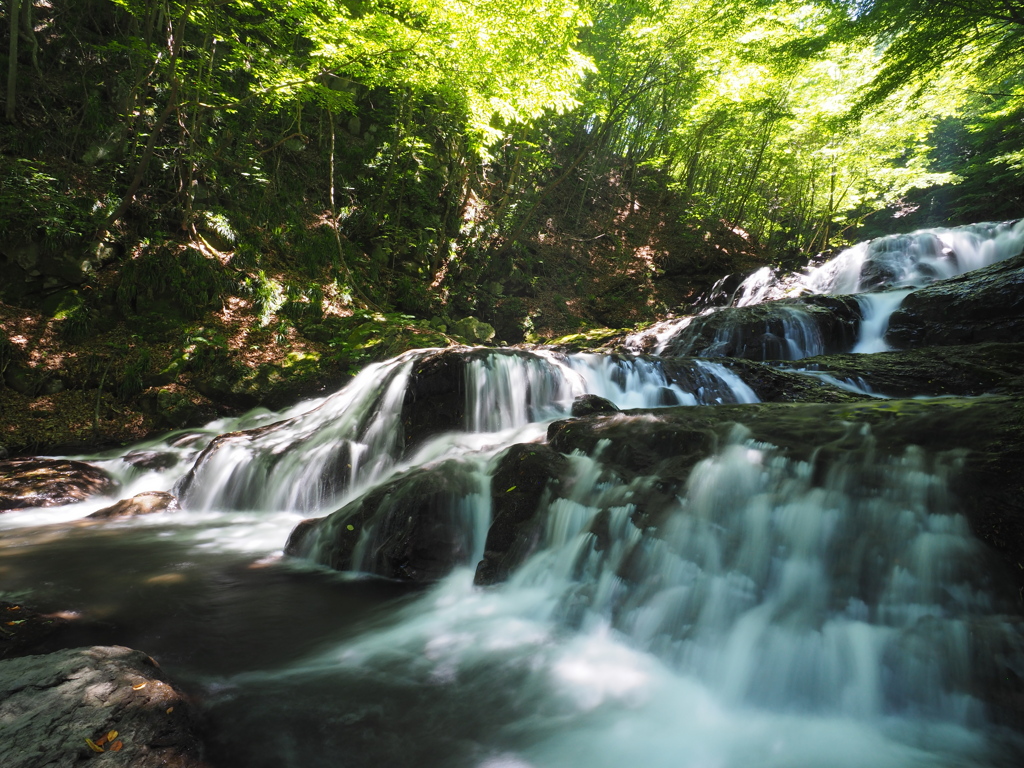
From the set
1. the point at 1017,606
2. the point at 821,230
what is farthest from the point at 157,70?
the point at 821,230

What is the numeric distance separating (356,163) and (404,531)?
37.4 ft

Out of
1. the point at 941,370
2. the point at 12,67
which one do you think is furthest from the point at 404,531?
the point at 12,67

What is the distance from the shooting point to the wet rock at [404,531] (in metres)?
3.77

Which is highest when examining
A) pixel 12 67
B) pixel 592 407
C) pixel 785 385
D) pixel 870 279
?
pixel 12 67

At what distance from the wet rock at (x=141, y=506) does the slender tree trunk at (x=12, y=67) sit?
716 cm

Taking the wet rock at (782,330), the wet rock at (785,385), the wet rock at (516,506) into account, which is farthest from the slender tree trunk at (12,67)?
the wet rock at (782,330)

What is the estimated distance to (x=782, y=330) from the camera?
28.8 feet

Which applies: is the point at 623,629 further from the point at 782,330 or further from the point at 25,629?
the point at 782,330

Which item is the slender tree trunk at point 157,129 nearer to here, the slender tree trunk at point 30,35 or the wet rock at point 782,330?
the slender tree trunk at point 30,35

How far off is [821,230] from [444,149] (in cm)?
1447

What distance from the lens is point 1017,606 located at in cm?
212

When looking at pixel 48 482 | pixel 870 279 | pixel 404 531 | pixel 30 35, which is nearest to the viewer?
pixel 404 531

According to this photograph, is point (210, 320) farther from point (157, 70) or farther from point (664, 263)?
point (664, 263)

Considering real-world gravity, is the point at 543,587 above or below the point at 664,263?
below
